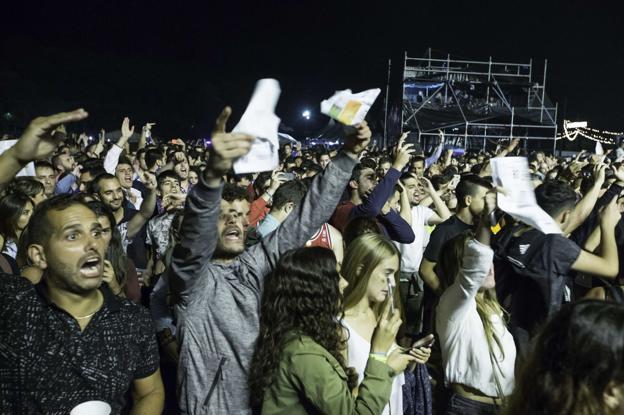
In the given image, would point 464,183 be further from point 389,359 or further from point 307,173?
point 307,173

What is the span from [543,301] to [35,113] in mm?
57773

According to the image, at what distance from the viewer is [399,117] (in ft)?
82.9

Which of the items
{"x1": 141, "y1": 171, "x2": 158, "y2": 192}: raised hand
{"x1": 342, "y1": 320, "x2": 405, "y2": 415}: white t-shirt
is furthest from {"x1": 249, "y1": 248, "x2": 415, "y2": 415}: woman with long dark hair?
{"x1": 141, "y1": 171, "x2": 158, "y2": 192}: raised hand

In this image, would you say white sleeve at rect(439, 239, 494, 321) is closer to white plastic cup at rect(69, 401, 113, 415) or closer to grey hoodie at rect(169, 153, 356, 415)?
grey hoodie at rect(169, 153, 356, 415)

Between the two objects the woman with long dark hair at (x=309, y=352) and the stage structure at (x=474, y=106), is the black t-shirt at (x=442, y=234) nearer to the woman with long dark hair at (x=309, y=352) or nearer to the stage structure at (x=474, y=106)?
the woman with long dark hair at (x=309, y=352)

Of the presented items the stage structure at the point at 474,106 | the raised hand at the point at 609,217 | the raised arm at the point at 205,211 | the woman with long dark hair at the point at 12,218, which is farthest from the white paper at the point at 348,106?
the stage structure at the point at 474,106

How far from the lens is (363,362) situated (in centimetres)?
300

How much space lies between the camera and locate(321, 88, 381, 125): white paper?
2.61 meters

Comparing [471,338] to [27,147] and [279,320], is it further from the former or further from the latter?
[27,147]

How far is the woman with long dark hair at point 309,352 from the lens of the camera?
2418 millimetres

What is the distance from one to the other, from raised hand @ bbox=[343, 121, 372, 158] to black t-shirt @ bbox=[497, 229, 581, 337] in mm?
1569

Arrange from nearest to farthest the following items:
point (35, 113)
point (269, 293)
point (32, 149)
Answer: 1. point (32, 149)
2. point (269, 293)
3. point (35, 113)

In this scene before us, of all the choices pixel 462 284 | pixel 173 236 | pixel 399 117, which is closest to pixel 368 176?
pixel 173 236

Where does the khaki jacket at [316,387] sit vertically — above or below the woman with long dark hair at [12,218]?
below
